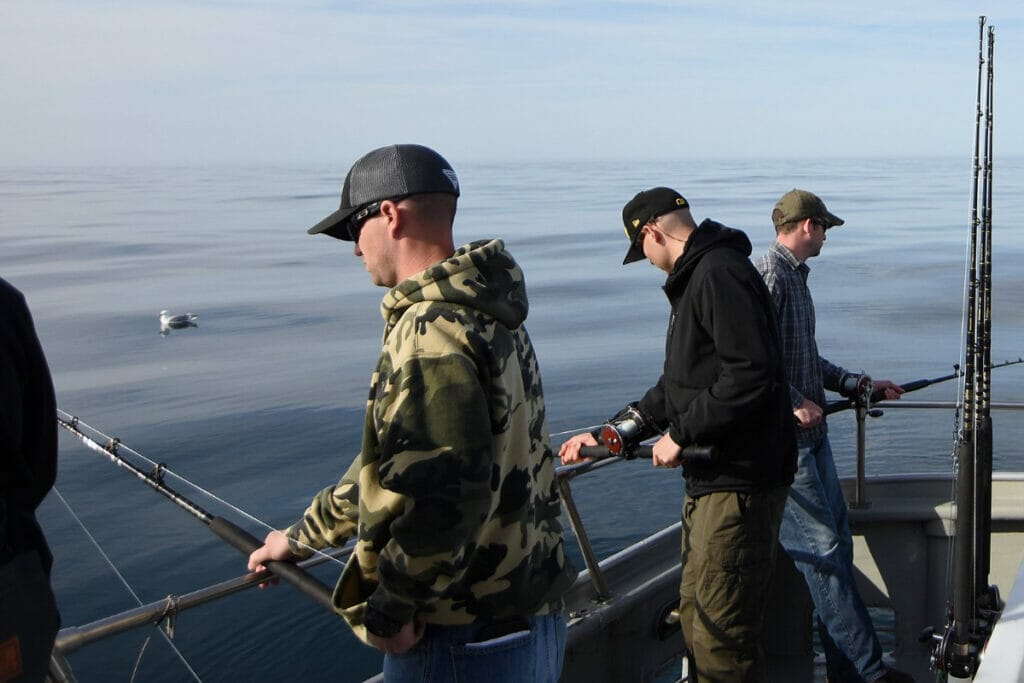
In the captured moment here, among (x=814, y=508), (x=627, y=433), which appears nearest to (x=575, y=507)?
(x=627, y=433)

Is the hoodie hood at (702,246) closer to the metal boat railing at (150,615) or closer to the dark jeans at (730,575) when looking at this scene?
the dark jeans at (730,575)

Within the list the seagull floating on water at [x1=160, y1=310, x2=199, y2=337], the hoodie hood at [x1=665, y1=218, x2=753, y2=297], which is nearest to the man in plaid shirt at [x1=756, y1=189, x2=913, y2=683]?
the hoodie hood at [x1=665, y1=218, x2=753, y2=297]

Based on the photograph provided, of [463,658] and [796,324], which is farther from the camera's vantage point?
[796,324]

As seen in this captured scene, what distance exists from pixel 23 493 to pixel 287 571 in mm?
497

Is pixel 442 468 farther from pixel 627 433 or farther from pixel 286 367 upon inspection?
pixel 286 367

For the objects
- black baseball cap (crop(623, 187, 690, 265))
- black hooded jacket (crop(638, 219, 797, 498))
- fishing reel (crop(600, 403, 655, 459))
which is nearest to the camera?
black hooded jacket (crop(638, 219, 797, 498))

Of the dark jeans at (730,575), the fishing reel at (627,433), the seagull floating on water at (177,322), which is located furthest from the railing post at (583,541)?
the seagull floating on water at (177,322)

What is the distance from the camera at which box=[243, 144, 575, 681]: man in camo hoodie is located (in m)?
1.82

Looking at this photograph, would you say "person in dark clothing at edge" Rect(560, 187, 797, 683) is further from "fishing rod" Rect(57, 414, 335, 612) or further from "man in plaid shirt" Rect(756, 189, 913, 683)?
"fishing rod" Rect(57, 414, 335, 612)

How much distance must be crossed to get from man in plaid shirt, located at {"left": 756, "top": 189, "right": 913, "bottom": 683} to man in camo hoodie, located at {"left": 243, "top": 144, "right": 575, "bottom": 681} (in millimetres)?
1771

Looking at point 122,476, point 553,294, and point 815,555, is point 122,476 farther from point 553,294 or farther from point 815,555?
point 553,294

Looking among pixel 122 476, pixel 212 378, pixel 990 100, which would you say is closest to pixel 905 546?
pixel 990 100

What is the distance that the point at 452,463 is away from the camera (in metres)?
1.81

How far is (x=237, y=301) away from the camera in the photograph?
76.0 ft
